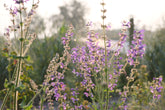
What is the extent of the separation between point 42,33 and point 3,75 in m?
1.48

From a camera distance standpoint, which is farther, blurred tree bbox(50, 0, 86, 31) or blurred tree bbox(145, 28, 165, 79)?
blurred tree bbox(50, 0, 86, 31)

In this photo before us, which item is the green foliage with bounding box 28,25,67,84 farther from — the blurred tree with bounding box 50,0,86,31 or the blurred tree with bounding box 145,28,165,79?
→ the blurred tree with bounding box 50,0,86,31

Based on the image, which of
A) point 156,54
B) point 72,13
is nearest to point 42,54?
point 156,54

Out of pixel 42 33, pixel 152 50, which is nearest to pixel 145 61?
pixel 152 50

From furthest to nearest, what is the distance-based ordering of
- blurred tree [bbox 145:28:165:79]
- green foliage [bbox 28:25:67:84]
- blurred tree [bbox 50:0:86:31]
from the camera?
blurred tree [bbox 50:0:86:31] < green foliage [bbox 28:25:67:84] < blurred tree [bbox 145:28:165:79]

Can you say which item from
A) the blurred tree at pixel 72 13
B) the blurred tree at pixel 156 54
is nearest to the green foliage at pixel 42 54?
→ the blurred tree at pixel 156 54

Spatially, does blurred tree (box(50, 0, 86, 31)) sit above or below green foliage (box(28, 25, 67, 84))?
above

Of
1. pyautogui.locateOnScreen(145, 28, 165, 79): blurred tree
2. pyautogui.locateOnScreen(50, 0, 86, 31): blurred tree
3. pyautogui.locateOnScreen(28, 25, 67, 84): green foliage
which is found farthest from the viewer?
pyautogui.locateOnScreen(50, 0, 86, 31): blurred tree

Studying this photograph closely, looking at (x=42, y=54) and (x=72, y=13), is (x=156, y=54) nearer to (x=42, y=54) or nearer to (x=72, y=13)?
(x=42, y=54)

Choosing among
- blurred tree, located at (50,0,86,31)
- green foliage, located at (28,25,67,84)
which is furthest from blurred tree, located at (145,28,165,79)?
blurred tree, located at (50,0,86,31)

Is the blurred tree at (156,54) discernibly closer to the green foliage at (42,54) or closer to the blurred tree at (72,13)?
the green foliage at (42,54)

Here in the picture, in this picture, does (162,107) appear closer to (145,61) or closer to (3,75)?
(145,61)

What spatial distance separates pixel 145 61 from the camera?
555 cm

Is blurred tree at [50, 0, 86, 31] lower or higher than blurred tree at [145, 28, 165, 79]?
higher
